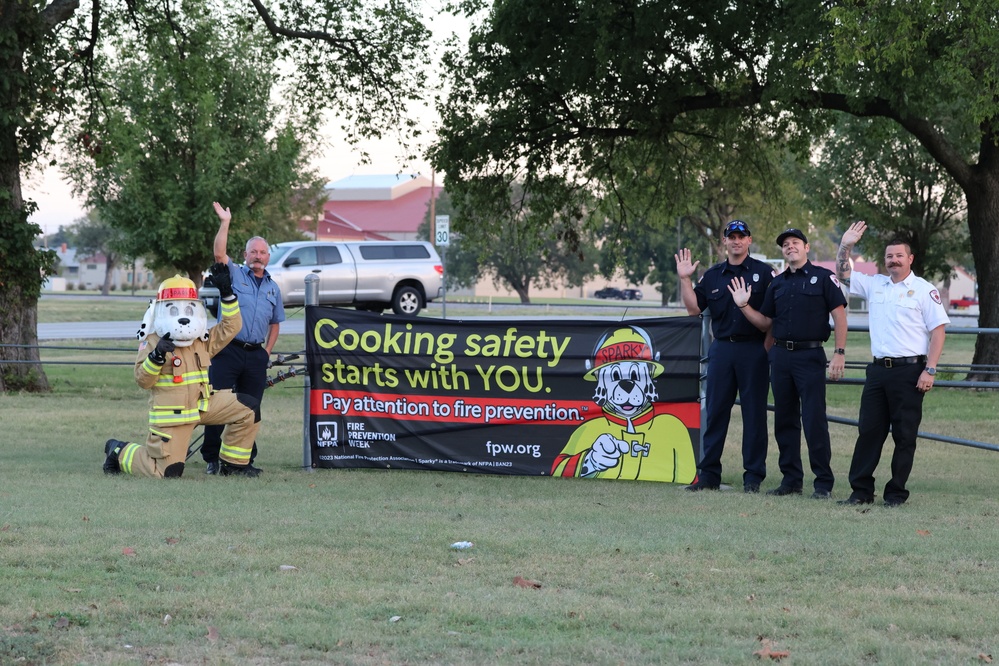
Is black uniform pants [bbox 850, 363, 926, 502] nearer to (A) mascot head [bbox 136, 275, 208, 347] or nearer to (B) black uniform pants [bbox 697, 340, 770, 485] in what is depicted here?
(B) black uniform pants [bbox 697, 340, 770, 485]

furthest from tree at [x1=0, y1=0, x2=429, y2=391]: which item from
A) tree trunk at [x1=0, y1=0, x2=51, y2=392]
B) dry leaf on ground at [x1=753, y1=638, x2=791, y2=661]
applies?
dry leaf on ground at [x1=753, y1=638, x2=791, y2=661]

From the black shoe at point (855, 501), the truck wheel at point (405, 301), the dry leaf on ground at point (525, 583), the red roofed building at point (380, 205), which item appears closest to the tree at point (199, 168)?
the truck wheel at point (405, 301)

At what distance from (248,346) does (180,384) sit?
2.52 feet

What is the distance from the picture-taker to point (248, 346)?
10.6 meters

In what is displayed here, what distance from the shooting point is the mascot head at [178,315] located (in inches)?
392

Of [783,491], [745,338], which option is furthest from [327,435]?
[783,491]

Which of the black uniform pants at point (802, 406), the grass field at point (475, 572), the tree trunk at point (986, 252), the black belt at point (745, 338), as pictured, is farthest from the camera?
the tree trunk at point (986, 252)

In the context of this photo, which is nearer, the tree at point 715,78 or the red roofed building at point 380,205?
the tree at point 715,78

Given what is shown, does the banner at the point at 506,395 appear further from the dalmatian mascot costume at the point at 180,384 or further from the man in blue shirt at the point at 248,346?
the dalmatian mascot costume at the point at 180,384

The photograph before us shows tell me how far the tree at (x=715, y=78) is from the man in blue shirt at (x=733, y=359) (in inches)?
250

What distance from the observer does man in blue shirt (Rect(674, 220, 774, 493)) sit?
9734 millimetres

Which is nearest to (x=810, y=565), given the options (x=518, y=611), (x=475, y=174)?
(x=518, y=611)

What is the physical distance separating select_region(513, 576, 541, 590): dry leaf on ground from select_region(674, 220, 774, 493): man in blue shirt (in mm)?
3920

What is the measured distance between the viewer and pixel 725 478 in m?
10.9
